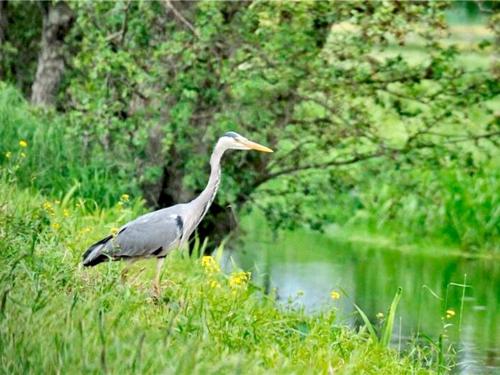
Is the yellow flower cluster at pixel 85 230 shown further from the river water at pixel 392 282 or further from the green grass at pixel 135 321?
the river water at pixel 392 282

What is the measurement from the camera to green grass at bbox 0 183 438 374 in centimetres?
652

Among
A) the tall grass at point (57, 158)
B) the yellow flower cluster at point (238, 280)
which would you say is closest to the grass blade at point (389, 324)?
the yellow flower cluster at point (238, 280)

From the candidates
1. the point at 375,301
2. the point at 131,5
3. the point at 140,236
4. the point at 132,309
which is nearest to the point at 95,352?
the point at 132,309

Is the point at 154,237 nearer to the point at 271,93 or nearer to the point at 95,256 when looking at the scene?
the point at 95,256

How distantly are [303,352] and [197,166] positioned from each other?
23.5 ft

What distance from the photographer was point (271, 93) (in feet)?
50.7

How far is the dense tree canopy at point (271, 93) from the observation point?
1498cm

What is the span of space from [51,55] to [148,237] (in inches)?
408

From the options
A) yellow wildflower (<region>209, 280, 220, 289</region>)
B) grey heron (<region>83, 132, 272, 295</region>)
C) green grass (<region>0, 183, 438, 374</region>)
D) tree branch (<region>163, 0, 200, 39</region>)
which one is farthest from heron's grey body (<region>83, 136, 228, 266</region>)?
tree branch (<region>163, 0, 200, 39</region>)

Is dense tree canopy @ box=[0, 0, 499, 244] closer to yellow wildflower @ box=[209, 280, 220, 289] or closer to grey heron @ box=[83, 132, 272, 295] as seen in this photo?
yellow wildflower @ box=[209, 280, 220, 289]

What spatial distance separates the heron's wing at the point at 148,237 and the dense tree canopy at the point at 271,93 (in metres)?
5.06

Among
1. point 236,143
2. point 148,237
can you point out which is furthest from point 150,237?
point 236,143

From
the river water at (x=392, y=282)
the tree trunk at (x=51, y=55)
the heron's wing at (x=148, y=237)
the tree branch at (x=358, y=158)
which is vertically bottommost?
the river water at (x=392, y=282)

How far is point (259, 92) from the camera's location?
1540 centimetres
